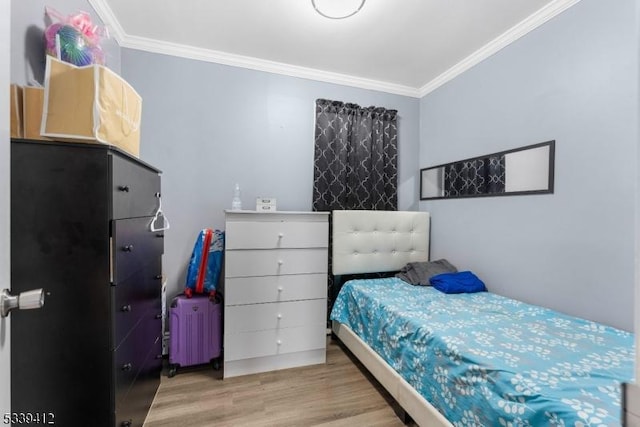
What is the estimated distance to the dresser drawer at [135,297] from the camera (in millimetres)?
1165

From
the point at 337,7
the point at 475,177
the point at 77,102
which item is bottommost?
the point at 475,177

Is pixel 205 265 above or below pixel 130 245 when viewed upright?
below

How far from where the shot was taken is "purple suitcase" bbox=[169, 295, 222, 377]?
6.70 feet

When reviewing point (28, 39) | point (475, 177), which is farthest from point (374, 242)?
point (28, 39)

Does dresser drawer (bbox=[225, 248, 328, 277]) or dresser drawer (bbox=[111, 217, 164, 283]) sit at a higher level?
dresser drawer (bbox=[111, 217, 164, 283])

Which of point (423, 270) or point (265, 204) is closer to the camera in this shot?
point (265, 204)

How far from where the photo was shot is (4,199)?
654 millimetres

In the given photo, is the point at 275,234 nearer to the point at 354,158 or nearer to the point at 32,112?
the point at 354,158

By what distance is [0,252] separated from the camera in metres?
0.62

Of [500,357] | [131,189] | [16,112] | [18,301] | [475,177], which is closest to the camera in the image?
[18,301]

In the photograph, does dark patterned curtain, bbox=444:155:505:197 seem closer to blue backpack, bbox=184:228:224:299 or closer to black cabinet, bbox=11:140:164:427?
blue backpack, bbox=184:228:224:299

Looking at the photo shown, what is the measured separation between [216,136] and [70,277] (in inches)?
64.9

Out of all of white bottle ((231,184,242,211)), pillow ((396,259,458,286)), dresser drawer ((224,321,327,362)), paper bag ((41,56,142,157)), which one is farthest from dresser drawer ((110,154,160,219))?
pillow ((396,259,458,286))

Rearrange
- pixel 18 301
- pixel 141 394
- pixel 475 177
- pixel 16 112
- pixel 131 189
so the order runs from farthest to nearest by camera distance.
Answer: pixel 475 177, pixel 141 394, pixel 131 189, pixel 16 112, pixel 18 301
